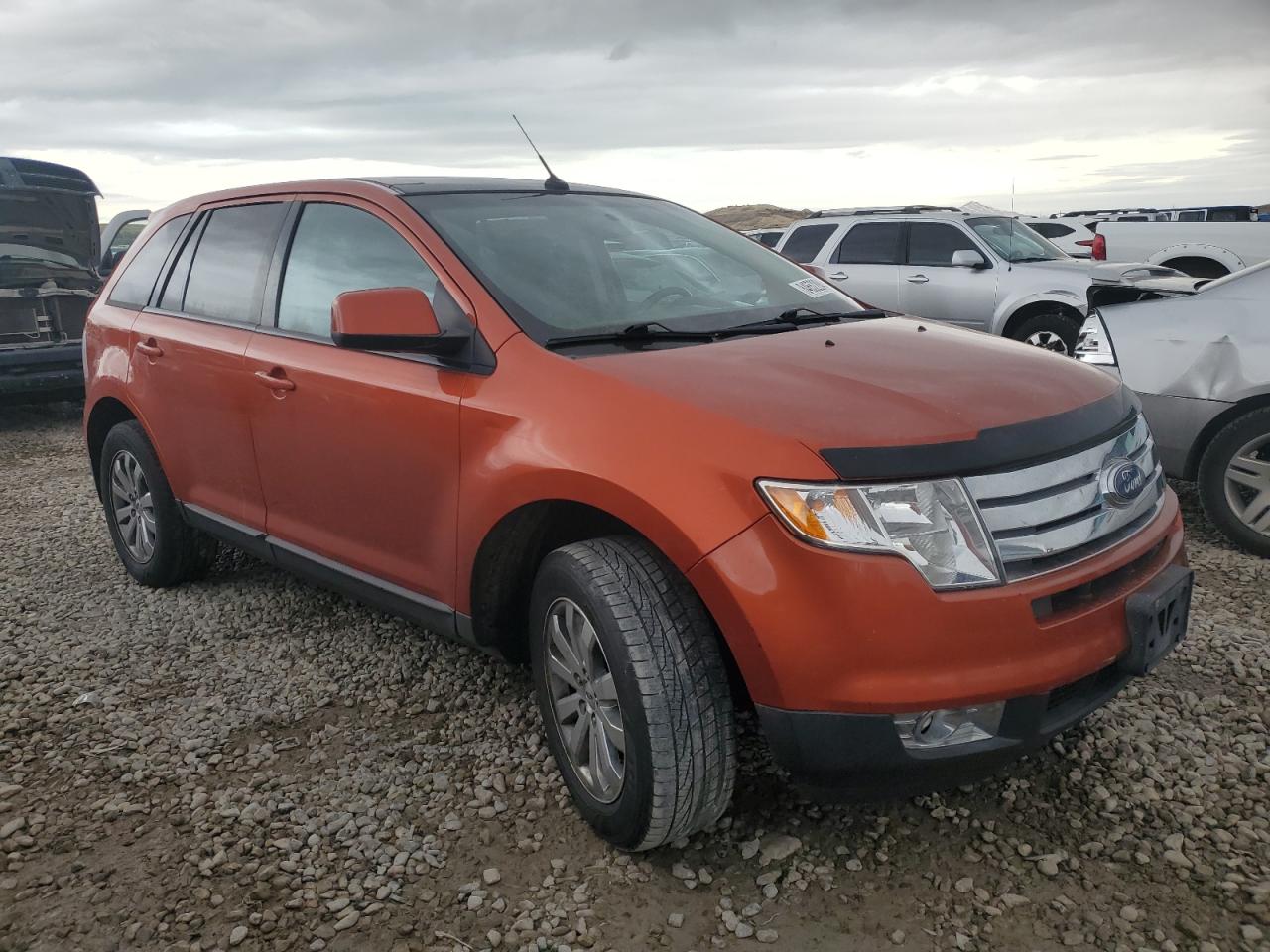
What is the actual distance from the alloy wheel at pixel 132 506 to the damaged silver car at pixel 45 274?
Result: 4.69 metres

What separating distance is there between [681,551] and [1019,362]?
1.15 m

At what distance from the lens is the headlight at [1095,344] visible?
16.5 feet

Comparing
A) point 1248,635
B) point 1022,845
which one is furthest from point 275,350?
point 1248,635

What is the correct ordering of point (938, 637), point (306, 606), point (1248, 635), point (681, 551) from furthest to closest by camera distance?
point (306, 606) → point (1248, 635) → point (681, 551) → point (938, 637)

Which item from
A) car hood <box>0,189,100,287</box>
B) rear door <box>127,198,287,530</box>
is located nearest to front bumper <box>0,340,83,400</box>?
car hood <box>0,189,100,287</box>

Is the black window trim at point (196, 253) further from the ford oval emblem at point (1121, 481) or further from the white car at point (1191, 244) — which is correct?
the white car at point (1191, 244)

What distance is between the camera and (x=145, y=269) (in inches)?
179

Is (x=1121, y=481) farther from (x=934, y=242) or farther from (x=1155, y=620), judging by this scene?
(x=934, y=242)

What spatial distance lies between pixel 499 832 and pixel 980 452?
1.59 metres

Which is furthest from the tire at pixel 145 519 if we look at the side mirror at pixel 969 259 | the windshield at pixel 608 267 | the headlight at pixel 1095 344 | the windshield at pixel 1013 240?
the windshield at pixel 1013 240

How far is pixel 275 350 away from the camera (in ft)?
11.4

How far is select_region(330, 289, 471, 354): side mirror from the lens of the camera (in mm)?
2682

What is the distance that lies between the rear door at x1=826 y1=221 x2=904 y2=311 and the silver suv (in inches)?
0.4

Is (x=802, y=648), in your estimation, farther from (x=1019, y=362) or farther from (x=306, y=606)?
(x=306, y=606)
